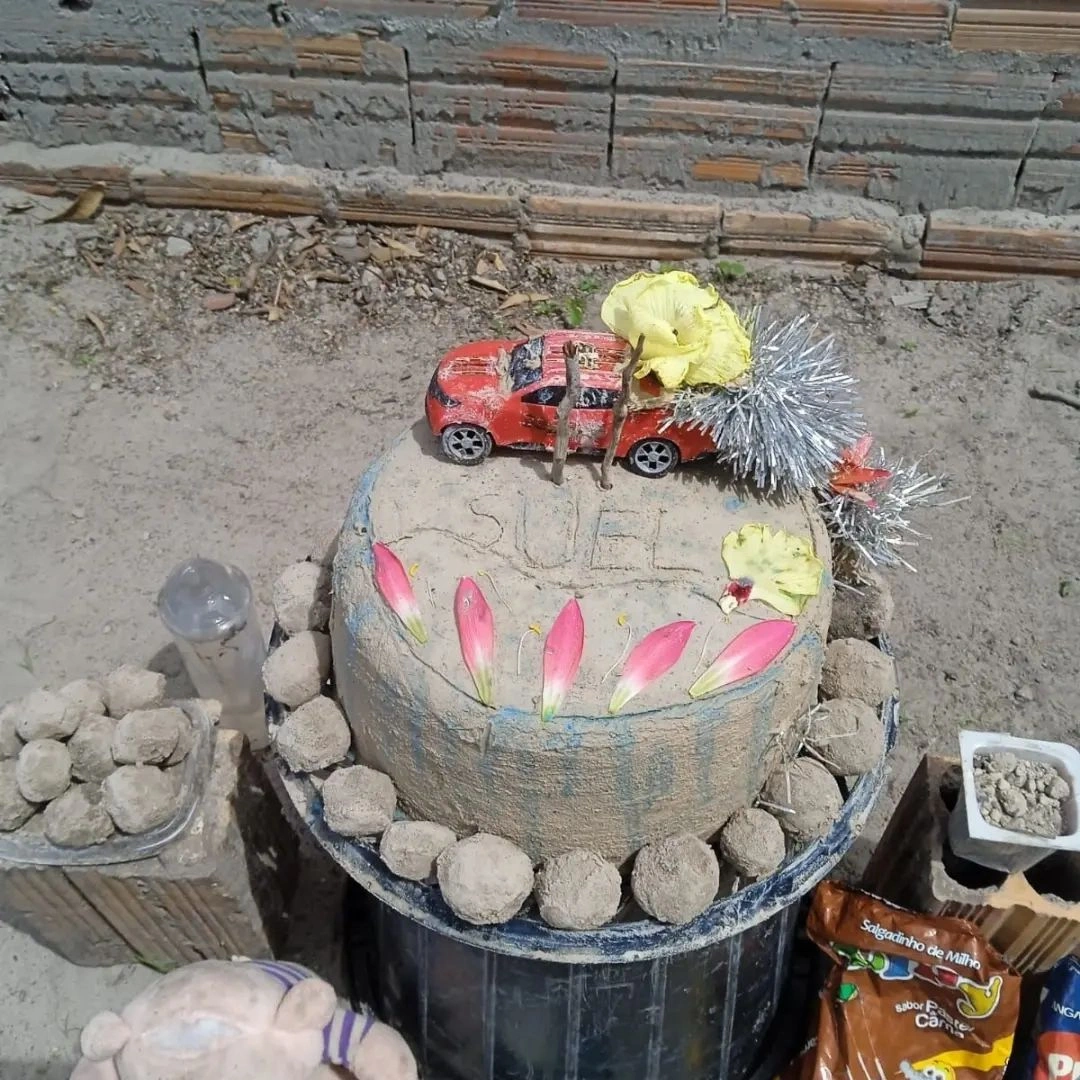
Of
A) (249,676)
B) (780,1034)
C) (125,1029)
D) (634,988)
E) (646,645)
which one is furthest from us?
(249,676)

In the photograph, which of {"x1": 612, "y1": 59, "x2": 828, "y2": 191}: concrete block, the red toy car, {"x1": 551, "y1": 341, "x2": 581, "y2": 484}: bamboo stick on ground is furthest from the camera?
{"x1": 612, "y1": 59, "x2": 828, "y2": 191}: concrete block

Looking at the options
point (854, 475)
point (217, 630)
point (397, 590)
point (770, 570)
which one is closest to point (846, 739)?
point (770, 570)

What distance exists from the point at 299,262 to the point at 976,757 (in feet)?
11.7

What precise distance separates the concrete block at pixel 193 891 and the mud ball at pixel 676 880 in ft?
3.56

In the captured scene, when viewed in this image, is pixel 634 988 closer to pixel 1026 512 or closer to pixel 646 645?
pixel 646 645

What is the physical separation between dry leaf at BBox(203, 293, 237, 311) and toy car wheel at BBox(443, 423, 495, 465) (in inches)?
115

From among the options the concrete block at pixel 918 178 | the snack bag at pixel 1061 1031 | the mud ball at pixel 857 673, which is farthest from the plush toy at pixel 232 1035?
the concrete block at pixel 918 178

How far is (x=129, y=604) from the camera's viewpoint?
11.6 ft

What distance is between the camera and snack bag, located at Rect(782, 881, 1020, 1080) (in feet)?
7.11

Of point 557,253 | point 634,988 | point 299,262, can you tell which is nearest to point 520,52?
point 557,253

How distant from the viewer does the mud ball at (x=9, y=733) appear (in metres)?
2.35

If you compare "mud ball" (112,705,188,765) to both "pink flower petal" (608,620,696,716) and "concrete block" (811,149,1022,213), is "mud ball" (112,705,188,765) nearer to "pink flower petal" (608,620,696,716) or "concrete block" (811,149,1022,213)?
"pink flower petal" (608,620,696,716)

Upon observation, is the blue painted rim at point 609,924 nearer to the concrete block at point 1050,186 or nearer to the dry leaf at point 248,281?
the dry leaf at point 248,281

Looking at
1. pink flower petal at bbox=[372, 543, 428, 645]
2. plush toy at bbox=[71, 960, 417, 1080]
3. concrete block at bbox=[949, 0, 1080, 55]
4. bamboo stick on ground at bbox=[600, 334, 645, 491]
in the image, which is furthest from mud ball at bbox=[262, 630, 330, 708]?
concrete block at bbox=[949, 0, 1080, 55]
